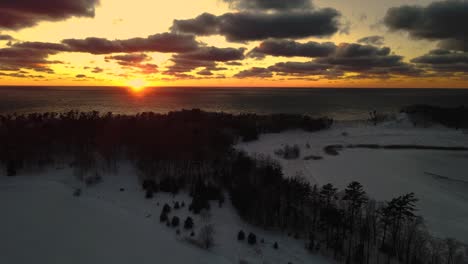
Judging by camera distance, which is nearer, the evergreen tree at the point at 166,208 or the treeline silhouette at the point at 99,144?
the evergreen tree at the point at 166,208

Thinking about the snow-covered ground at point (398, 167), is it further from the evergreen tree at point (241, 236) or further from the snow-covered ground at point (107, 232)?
the evergreen tree at point (241, 236)

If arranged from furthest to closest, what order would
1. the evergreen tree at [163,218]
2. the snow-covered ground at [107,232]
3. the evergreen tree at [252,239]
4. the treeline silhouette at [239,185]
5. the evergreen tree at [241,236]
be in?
the evergreen tree at [163,218] → the evergreen tree at [241,236] → the evergreen tree at [252,239] → the treeline silhouette at [239,185] → the snow-covered ground at [107,232]

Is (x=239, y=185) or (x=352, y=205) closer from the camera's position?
(x=352, y=205)

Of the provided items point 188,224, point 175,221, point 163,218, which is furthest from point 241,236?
point 163,218

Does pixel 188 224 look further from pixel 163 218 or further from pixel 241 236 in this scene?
pixel 241 236

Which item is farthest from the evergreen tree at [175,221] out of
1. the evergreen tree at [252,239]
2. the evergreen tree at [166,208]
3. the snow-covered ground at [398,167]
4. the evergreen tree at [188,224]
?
the snow-covered ground at [398,167]

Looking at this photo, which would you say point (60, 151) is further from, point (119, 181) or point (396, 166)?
point (396, 166)
